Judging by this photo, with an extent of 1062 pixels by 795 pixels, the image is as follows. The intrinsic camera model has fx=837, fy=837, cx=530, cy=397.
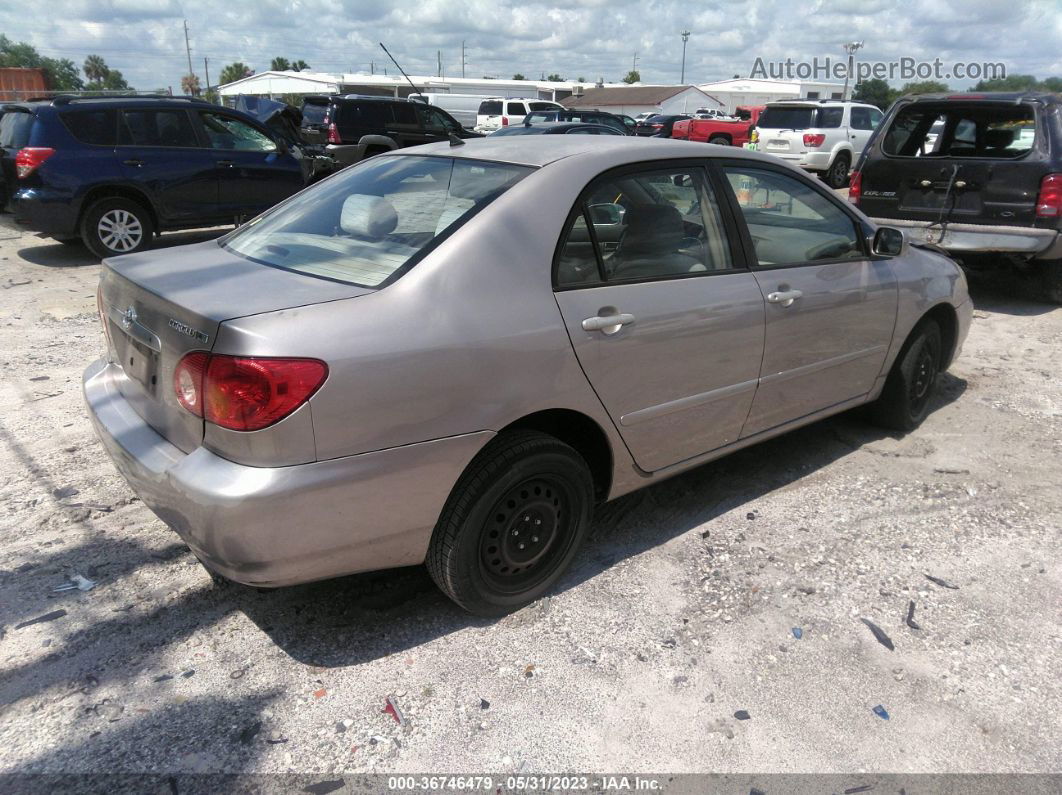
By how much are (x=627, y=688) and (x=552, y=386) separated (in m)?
1.04

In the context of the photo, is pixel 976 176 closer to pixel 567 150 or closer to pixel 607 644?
pixel 567 150

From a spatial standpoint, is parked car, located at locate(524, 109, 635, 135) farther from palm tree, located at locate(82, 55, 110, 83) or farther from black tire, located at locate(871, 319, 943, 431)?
palm tree, located at locate(82, 55, 110, 83)

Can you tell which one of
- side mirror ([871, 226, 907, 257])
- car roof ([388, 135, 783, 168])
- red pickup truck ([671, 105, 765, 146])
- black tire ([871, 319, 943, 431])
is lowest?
black tire ([871, 319, 943, 431])

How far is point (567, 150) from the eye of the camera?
3.30 meters

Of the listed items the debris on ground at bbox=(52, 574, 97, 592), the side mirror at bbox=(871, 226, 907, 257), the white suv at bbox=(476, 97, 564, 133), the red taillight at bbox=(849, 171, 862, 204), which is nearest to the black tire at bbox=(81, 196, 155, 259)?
the debris on ground at bbox=(52, 574, 97, 592)

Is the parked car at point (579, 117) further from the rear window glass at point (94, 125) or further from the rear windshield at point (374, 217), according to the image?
the rear windshield at point (374, 217)

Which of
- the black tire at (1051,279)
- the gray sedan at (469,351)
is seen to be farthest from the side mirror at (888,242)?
the black tire at (1051,279)

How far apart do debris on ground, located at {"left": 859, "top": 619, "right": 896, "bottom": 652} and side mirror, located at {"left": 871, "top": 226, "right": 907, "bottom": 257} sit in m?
1.99

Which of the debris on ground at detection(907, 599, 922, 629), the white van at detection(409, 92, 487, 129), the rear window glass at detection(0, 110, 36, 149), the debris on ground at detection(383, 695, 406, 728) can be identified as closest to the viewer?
the debris on ground at detection(383, 695, 406, 728)

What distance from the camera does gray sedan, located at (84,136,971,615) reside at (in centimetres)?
246

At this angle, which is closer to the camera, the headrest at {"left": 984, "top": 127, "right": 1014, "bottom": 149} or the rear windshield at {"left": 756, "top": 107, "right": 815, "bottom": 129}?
the headrest at {"left": 984, "top": 127, "right": 1014, "bottom": 149}

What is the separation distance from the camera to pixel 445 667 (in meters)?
2.85

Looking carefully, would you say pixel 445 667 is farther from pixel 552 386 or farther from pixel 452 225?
pixel 452 225

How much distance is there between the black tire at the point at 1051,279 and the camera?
317 inches
